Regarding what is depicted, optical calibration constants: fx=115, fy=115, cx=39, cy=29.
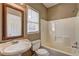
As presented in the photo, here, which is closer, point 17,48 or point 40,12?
point 17,48

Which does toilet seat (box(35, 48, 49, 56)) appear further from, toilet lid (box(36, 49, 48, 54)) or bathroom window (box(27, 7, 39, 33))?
bathroom window (box(27, 7, 39, 33))

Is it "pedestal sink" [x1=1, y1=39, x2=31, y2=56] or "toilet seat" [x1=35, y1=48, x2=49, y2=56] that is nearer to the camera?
"pedestal sink" [x1=1, y1=39, x2=31, y2=56]

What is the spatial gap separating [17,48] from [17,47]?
0.05 ft

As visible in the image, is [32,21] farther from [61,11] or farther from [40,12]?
[61,11]

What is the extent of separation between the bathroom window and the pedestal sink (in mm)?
158

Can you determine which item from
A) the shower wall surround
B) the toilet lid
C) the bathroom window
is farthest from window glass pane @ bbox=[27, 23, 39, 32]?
the toilet lid

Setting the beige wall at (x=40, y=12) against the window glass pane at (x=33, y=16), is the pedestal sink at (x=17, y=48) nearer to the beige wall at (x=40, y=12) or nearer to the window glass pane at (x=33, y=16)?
the beige wall at (x=40, y=12)

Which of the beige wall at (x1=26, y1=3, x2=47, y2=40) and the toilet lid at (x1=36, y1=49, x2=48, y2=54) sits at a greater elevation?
the beige wall at (x1=26, y1=3, x2=47, y2=40)

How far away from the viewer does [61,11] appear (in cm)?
142

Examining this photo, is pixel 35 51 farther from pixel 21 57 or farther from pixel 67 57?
pixel 67 57

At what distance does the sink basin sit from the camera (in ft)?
4.20

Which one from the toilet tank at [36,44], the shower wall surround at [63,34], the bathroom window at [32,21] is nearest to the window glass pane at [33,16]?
the bathroom window at [32,21]

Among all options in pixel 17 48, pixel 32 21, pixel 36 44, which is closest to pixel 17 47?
pixel 17 48

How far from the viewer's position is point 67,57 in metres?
1.36
